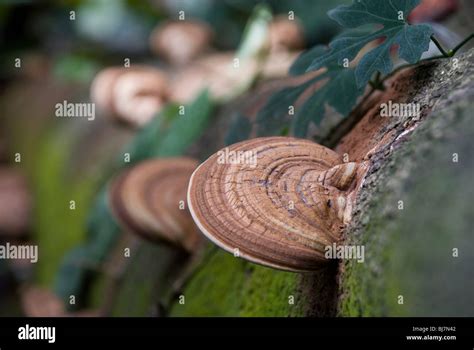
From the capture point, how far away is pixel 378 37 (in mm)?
1383

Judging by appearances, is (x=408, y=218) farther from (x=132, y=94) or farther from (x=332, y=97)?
(x=132, y=94)

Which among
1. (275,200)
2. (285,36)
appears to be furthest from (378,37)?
(285,36)

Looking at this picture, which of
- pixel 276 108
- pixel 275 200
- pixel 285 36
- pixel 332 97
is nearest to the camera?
pixel 275 200

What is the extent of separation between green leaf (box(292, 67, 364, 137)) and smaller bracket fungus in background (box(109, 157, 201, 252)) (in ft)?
2.40

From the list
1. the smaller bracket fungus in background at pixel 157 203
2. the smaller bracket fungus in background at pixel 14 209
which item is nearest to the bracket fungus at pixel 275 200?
the smaller bracket fungus in background at pixel 157 203

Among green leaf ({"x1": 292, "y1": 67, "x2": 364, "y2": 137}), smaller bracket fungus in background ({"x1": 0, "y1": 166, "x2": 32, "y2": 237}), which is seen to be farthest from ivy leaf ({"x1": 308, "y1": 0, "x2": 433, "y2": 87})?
smaller bracket fungus in background ({"x1": 0, "y1": 166, "x2": 32, "y2": 237})

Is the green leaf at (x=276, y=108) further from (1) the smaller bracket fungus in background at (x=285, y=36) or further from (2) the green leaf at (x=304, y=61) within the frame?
(1) the smaller bracket fungus in background at (x=285, y=36)

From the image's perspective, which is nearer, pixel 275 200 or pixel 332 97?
pixel 275 200

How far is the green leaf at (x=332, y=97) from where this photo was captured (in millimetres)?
1477

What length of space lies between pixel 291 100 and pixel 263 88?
1235mm

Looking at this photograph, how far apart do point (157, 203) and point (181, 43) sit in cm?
242

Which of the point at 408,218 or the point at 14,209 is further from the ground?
the point at 14,209
